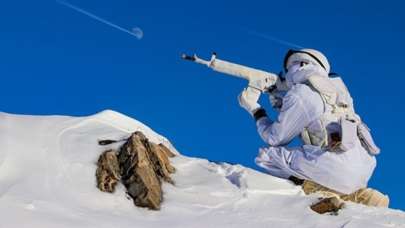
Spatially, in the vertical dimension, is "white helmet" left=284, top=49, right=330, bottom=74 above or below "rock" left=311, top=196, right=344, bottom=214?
above

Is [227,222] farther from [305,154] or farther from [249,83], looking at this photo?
[249,83]

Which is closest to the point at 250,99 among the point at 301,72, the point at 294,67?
the point at 294,67

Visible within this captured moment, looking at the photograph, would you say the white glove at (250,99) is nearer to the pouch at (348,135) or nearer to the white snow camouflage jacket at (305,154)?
the white snow camouflage jacket at (305,154)

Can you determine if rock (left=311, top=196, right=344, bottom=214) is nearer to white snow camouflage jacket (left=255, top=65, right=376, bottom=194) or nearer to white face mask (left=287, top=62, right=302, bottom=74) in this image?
white snow camouflage jacket (left=255, top=65, right=376, bottom=194)

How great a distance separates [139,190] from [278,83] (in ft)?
15.6

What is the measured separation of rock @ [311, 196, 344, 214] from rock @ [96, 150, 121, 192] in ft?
8.12

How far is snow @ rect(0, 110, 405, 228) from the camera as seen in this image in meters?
7.97

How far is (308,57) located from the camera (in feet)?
40.9

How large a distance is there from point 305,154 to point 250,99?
1.73 metres

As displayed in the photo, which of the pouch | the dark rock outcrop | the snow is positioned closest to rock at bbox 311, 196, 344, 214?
the snow

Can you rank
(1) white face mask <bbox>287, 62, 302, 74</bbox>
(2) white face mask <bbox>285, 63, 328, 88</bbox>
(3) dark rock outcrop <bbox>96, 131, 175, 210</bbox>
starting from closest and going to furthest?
1. (3) dark rock outcrop <bbox>96, 131, 175, 210</bbox>
2. (2) white face mask <bbox>285, 63, 328, 88</bbox>
3. (1) white face mask <bbox>287, 62, 302, 74</bbox>

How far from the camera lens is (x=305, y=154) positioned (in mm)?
11539

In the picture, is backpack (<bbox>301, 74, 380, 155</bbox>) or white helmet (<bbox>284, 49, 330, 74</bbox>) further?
white helmet (<bbox>284, 49, 330, 74</bbox>)

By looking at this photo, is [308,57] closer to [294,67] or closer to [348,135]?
[294,67]
